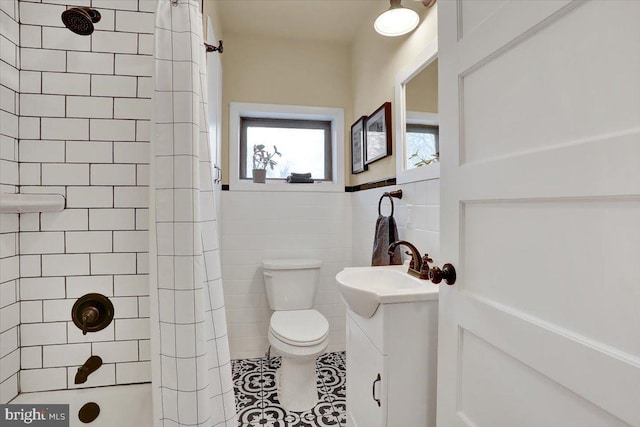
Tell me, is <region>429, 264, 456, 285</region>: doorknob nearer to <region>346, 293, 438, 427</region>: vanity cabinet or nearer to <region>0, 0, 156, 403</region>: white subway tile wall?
<region>346, 293, 438, 427</region>: vanity cabinet

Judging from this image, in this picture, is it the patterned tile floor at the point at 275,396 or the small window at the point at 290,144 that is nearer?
the patterned tile floor at the point at 275,396

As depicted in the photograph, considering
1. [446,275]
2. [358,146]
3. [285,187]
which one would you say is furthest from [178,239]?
[358,146]

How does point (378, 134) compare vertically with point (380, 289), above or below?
above

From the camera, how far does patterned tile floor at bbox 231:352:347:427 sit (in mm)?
1696

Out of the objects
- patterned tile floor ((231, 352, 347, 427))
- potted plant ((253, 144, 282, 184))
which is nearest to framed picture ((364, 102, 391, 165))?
potted plant ((253, 144, 282, 184))

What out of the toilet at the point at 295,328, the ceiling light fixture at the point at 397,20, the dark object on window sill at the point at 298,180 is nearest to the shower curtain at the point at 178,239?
the toilet at the point at 295,328

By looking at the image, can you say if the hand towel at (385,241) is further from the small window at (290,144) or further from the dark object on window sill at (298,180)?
the small window at (290,144)

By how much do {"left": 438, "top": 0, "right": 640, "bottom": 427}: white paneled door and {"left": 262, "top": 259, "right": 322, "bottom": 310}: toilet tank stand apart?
4.66 ft

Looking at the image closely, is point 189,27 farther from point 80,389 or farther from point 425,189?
point 80,389

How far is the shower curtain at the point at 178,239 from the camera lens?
90cm

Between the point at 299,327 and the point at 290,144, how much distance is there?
1544 millimetres

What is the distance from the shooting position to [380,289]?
4.32ft

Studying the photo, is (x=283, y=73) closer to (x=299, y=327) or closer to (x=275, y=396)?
(x=299, y=327)

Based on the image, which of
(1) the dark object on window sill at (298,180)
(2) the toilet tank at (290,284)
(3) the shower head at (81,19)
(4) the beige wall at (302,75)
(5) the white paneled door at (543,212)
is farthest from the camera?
(1) the dark object on window sill at (298,180)
